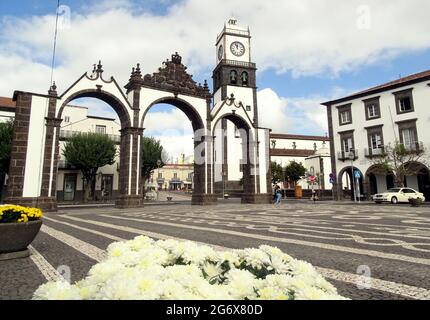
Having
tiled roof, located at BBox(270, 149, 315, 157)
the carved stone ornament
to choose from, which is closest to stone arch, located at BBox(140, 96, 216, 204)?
the carved stone ornament

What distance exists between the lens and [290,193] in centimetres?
4775

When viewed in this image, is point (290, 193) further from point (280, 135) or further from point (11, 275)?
point (11, 275)

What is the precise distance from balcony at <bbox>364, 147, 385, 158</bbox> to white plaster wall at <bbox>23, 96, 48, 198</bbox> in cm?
2929

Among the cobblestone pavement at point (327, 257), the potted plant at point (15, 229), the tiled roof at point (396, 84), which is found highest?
the tiled roof at point (396, 84)

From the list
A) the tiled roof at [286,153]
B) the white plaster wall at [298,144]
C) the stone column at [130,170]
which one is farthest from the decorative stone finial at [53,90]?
the white plaster wall at [298,144]

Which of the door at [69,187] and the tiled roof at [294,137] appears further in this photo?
the tiled roof at [294,137]

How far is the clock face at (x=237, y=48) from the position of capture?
49.9 m

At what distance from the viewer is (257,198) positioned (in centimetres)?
2642

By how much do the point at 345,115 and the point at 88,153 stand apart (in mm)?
29688

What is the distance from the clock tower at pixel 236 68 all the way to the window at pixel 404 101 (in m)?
22.6

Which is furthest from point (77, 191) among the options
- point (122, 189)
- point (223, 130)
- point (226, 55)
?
point (226, 55)

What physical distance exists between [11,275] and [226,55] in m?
48.8

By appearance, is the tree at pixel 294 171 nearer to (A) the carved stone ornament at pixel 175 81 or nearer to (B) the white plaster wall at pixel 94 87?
(A) the carved stone ornament at pixel 175 81
